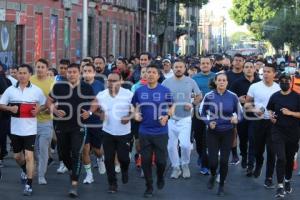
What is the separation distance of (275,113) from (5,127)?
5021 millimetres

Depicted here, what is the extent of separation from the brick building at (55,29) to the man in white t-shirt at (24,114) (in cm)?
1394

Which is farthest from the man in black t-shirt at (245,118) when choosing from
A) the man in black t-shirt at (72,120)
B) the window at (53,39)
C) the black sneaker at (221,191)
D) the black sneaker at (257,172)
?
the window at (53,39)

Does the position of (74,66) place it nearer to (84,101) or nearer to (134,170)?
(84,101)

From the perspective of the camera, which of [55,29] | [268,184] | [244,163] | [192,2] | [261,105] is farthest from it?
[192,2]

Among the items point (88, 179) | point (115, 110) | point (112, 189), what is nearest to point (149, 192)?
point (112, 189)

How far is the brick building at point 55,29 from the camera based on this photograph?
25.6 meters

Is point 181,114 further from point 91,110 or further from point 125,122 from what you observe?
point 91,110

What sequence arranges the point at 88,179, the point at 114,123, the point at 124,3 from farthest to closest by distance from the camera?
the point at 124,3 < the point at 88,179 < the point at 114,123

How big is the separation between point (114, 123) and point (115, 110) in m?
0.20

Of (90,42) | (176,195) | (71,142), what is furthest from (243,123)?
(90,42)

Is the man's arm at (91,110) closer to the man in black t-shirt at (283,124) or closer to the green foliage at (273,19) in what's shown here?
the man in black t-shirt at (283,124)

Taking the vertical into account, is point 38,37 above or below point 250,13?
below

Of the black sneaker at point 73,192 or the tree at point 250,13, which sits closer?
the black sneaker at point 73,192

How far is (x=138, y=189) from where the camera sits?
11289mm
